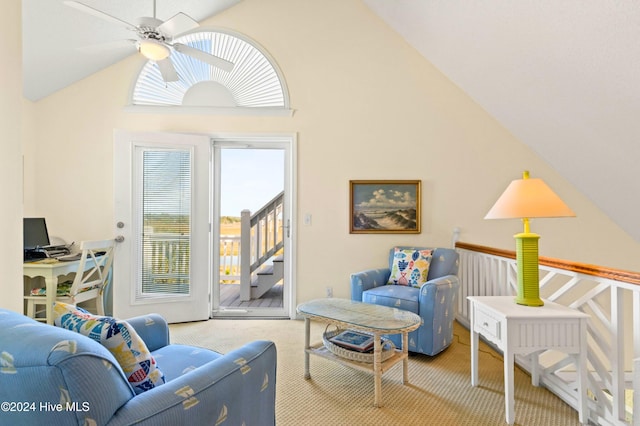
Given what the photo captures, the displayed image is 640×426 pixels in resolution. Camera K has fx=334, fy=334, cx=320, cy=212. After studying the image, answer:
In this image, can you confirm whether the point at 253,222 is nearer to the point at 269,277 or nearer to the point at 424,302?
the point at 269,277

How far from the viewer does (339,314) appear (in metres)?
2.15

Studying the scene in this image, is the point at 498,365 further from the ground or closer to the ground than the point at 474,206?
closer to the ground

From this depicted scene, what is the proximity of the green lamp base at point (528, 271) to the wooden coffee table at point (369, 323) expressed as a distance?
0.62 meters

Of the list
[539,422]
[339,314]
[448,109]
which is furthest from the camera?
[448,109]

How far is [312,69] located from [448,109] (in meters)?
1.56

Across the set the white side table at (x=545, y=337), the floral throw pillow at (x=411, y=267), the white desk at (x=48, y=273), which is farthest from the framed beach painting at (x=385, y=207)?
the white desk at (x=48, y=273)

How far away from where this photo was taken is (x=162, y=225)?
3.42 m

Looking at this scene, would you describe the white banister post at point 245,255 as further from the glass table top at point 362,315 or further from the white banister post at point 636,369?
the white banister post at point 636,369

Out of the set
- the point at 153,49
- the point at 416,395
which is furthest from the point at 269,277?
the point at 153,49

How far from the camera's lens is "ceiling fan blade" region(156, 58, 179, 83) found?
260 centimetres

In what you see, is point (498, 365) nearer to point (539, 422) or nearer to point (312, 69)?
point (539, 422)

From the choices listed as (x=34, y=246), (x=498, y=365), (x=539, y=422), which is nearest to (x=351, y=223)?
(x=498, y=365)

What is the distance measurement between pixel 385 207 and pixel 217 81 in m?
2.28

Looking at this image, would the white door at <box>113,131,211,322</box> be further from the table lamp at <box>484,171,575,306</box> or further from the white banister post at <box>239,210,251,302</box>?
the table lamp at <box>484,171,575,306</box>
